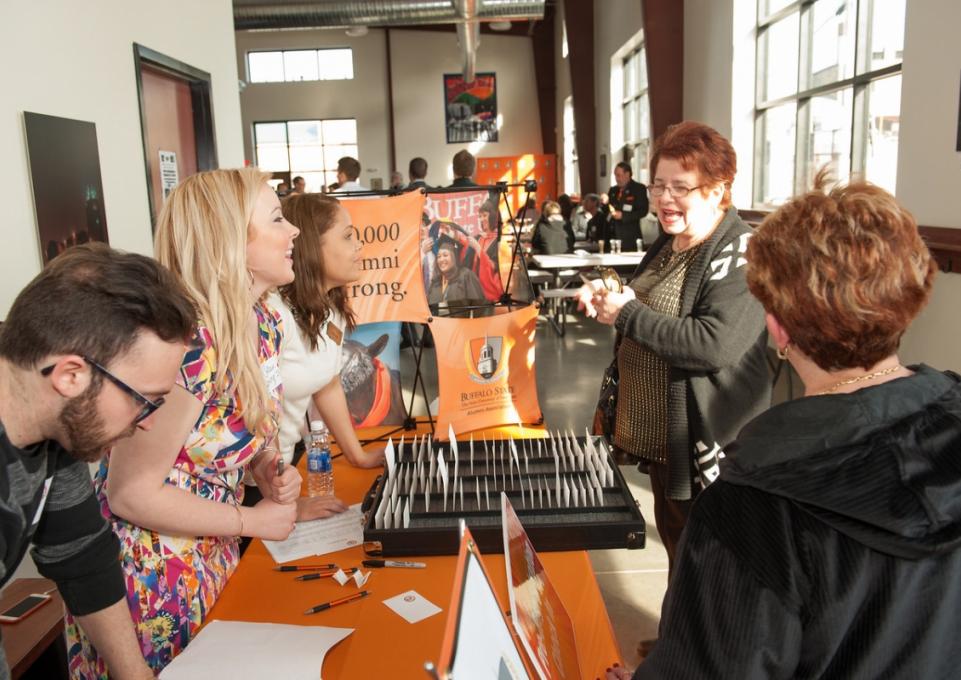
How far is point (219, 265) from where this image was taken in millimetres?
1379

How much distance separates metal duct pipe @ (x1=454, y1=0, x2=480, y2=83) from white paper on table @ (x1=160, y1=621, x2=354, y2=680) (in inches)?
419

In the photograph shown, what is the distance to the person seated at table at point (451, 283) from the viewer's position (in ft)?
8.18

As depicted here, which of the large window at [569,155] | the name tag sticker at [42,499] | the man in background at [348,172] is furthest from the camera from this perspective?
the large window at [569,155]

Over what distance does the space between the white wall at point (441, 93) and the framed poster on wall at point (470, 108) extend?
0.41ft

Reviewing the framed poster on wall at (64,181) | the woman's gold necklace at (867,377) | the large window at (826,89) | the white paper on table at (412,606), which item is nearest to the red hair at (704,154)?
the woman's gold necklace at (867,377)

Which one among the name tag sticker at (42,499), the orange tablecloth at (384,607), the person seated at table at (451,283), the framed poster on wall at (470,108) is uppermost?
the framed poster on wall at (470,108)

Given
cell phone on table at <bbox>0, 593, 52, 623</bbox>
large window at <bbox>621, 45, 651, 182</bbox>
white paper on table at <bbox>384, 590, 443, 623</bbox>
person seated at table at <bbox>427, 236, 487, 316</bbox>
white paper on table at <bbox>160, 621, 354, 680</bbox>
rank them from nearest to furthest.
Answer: white paper on table at <bbox>160, 621, 354, 680</bbox> < white paper on table at <bbox>384, 590, 443, 623</bbox> < cell phone on table at <bbox>0, 593, 52, 623</bbox> < person seated at table at <bbox>427, 236, 487, 316</bbox> < large window at <bbox>621, 45, 651, 182</bbox>

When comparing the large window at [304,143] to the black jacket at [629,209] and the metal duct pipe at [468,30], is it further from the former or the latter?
the black jacket at [629,209]

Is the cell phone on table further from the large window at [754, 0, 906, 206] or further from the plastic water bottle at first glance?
the large window at [754, 0, 906, 206]

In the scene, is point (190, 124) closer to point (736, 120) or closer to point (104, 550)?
point (104, 550)

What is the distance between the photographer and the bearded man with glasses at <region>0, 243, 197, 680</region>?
0.89 m

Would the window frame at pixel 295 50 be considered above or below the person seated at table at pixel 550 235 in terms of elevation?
above

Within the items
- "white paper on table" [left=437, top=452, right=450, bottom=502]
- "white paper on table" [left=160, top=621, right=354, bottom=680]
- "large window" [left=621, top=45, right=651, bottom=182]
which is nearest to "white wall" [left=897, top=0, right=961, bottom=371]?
"white paper on table" [left=437, top=452, right=450, bottom=502]

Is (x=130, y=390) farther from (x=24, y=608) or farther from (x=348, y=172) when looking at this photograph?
(x=348, y=172)
